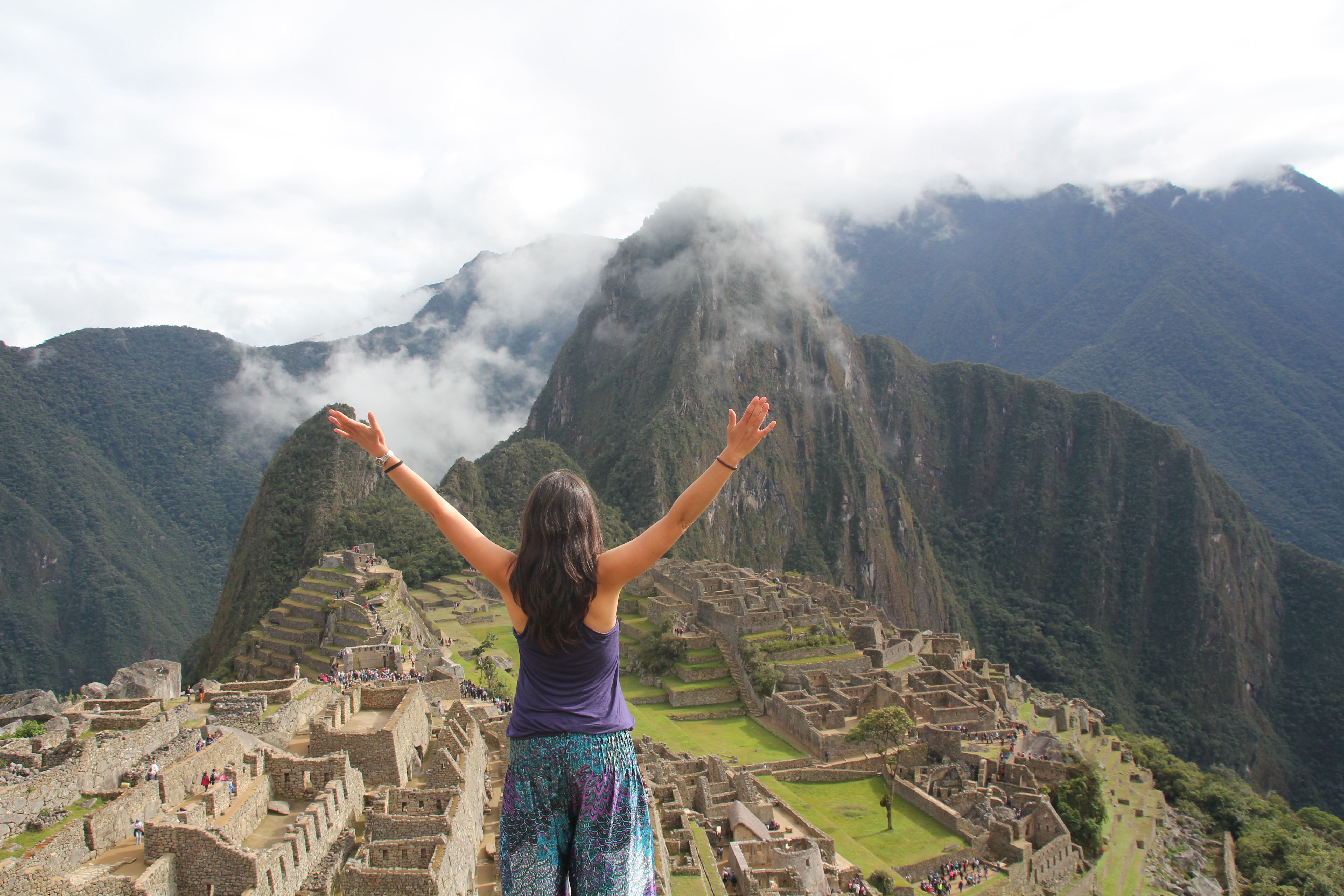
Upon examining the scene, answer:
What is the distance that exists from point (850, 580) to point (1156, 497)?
230 ft

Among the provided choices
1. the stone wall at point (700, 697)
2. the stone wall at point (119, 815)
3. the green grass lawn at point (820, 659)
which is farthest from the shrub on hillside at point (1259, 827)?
the stone wall at point (119, 815)

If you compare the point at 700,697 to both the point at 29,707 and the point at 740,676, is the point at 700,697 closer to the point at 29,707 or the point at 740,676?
the point at 740,676

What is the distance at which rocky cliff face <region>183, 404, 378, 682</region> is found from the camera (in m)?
59.0

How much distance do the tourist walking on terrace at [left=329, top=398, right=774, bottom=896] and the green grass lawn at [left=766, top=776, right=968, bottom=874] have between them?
19940 mm

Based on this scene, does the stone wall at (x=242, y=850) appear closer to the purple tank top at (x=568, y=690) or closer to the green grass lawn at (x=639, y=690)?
the purple tank top at (x=568, y=690)

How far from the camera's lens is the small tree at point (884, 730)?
2817 cm

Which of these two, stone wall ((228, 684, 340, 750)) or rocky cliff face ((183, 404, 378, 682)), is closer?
stone wall ((228, 684, 340, 750))

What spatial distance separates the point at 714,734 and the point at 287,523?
51.3 metres

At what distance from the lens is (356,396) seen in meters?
144

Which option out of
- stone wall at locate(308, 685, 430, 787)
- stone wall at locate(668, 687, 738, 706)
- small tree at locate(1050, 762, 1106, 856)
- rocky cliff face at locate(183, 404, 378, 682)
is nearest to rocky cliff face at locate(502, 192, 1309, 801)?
rocky cliff face at locate(183, 404, 378, 682)

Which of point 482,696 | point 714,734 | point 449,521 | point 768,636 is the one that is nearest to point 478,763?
point 482,696

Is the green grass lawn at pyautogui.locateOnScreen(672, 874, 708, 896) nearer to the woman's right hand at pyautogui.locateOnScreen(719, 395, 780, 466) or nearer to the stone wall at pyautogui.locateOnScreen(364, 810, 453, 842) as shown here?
the stone wall at pyautogui.locateOnScreen(364, 810, 453, 842)

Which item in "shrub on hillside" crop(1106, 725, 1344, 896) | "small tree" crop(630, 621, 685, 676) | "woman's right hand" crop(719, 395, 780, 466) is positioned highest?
"woman's right hand" crop(719, 395, 780, 466)

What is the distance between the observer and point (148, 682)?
1006 inches
